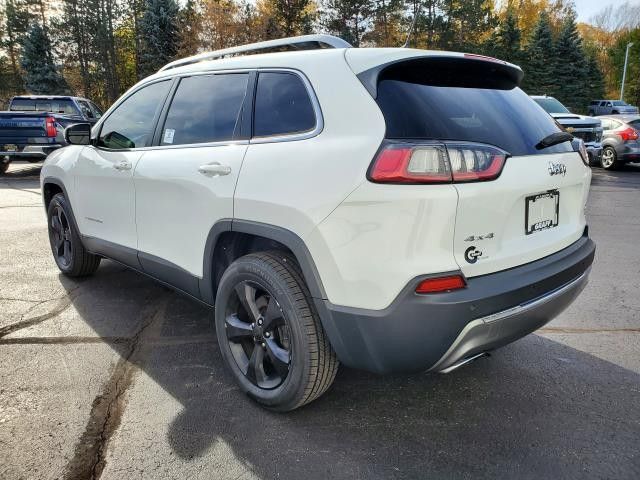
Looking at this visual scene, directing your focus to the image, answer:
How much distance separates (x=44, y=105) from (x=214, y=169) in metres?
14.9

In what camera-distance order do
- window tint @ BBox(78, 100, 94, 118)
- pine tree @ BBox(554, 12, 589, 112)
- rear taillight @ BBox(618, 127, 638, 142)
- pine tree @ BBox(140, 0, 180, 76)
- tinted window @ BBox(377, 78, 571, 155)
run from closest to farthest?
1. tinted window @ BBox(377, 78, 571, 155)
2. rear taillight @ BBox(618, 127, 638, 142)
3. window tint @ BBox(78, 100, 94, 118)
4. pine tree @ BBox(140, 0, 180, 76)
5. pine tree @ BBox(554, 12, 589, 112)

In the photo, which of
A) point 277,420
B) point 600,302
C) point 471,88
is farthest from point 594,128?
point 277,420

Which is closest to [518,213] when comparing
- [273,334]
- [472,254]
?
[472,254]

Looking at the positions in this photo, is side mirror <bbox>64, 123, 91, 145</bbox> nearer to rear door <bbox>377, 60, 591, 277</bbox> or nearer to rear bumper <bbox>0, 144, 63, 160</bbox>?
rear door <bbox>377, 60, 591, 277</bbox>

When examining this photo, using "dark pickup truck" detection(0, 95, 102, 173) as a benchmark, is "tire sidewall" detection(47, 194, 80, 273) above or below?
below

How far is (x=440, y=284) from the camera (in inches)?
80.9

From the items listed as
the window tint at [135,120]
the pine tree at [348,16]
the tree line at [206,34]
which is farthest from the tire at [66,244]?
the pine tree at [348,16]

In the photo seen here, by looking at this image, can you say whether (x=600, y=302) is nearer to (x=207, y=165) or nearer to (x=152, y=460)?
(x=207, y=165)

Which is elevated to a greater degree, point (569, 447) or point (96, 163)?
point (96, 163)

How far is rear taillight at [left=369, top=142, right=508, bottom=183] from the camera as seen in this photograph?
204cm

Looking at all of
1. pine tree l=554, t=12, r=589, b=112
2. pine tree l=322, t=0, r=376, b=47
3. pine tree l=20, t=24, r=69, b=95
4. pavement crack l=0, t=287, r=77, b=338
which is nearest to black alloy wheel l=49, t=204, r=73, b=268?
pavement crack l=0, t=287, r=77, b=338

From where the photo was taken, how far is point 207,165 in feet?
9.16

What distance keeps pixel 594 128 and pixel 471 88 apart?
42.7 feet

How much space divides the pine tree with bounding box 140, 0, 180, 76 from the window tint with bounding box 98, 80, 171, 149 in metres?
32.4
